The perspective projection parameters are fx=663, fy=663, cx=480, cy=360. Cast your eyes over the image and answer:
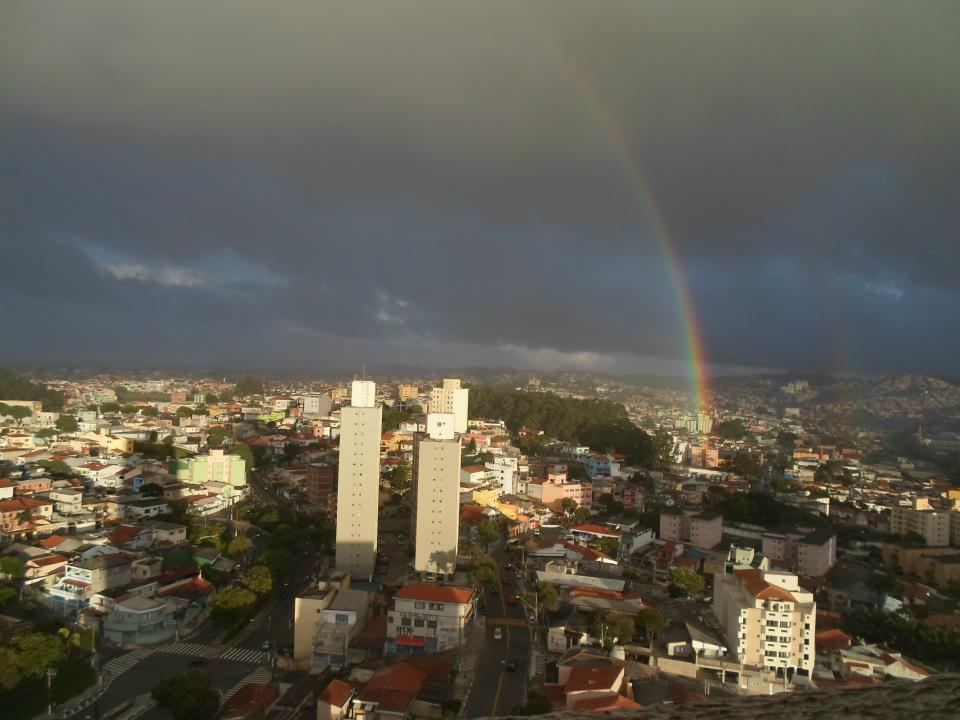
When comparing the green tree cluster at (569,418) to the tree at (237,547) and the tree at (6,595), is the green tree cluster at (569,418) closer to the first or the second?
the tree at (237,547)

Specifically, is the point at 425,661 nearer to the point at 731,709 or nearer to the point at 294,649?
the point at 294,649

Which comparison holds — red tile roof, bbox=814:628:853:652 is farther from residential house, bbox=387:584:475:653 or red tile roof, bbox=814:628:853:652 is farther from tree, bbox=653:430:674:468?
tree, bbox=653:430:674:468

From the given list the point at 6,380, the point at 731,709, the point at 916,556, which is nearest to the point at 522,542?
the point at 916,556

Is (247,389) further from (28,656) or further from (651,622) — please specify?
(651,622)

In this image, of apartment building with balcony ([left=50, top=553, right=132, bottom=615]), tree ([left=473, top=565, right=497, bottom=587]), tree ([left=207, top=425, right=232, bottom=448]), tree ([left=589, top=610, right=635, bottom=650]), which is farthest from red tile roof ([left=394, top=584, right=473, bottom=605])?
tree ([left=207, top=425, right=232, bottom=448])

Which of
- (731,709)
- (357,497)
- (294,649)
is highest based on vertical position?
(731,709)

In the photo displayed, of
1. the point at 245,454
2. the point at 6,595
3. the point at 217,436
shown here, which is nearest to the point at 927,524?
the point at 245,454
